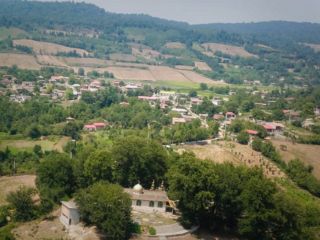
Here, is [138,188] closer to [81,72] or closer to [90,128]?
[90,128]

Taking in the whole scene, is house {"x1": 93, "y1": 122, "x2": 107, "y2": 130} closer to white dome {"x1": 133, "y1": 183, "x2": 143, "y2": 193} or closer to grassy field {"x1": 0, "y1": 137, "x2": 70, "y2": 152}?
grassy field {"x1": 0, "y1": 137, "x2": 70, "y2": 152}

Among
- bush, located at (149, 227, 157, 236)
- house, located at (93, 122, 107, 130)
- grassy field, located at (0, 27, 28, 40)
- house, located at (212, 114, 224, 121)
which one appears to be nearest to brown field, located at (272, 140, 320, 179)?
house, located at (212, 114, 224, 121)

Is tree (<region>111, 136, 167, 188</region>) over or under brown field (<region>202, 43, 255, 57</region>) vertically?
over

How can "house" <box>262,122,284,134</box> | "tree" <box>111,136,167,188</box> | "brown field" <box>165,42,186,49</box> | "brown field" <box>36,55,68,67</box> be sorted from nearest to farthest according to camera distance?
"tree" <box>111,136,167,188</box> < "house" <box>262,122,284,134</box> < "brown field" <box>36,55,68,67</box> < "brown field" <box>165,42,186,49</box>

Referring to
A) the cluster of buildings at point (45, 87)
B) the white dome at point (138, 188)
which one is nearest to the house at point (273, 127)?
the white dome at point (138, 188)

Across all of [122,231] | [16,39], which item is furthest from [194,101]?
[16,39]

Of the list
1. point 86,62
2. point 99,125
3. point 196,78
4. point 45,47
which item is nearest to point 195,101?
point 99,125
